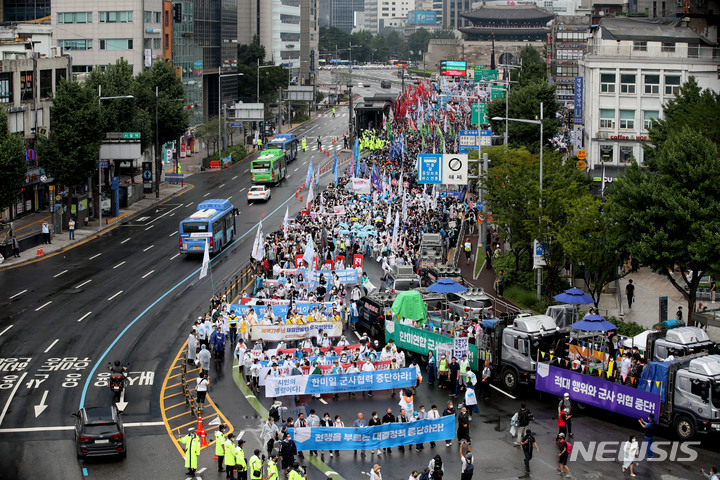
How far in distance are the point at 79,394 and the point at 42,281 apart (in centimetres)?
2024

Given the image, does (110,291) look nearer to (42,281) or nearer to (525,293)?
(42,281)

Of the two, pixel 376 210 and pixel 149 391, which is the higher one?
pixel 376 210

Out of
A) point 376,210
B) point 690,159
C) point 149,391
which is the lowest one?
point 149,391

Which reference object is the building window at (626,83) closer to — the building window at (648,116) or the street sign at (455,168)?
the building window at (648,116)

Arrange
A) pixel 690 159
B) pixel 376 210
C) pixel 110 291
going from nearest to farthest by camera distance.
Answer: pixel 690 159, pixel 110 291, pixel 376 210

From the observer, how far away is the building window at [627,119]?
270 feet

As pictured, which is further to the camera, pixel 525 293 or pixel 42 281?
pixel 42 281

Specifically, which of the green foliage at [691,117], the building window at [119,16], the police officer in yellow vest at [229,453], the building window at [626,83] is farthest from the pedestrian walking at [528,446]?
the building window at [119,16]

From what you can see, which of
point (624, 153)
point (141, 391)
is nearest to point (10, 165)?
point (141, 391)

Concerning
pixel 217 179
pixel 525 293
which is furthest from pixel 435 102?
pixel 525 293

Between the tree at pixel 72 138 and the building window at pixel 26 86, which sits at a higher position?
the building window at pixel 26 86

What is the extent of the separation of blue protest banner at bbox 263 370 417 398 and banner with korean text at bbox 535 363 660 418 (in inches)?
203

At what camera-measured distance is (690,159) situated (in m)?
43.3

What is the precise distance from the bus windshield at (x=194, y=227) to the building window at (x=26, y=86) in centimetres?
2211
